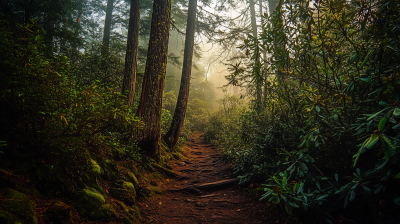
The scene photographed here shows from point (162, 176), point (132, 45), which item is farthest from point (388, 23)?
point (132, 45)

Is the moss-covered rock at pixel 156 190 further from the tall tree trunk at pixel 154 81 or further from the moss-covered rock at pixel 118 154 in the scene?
the tall tree trunk at pixel 154 81

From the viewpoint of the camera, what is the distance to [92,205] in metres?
2.55

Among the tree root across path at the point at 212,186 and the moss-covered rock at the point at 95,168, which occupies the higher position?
the moss-covered rock at the point at 95,168

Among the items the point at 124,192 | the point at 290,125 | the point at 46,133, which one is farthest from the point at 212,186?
the point at 46,133

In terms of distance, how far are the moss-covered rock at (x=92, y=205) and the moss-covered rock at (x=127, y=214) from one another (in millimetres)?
231

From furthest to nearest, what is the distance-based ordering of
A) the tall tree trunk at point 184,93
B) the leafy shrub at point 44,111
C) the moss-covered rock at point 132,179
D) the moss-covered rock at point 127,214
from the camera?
the tall tree trunk at point 184,93 < the moss-covered rock at point 132,179 < the moss-covered rock at point 127,214 < the leafy shrub at point 44,111

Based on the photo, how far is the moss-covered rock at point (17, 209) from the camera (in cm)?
161

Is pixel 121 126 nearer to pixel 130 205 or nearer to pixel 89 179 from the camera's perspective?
pixel 89 179

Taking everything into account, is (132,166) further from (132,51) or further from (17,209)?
(132,51)

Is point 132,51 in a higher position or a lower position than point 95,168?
higher

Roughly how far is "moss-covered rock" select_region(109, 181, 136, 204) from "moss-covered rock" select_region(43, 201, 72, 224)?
104 centimetres

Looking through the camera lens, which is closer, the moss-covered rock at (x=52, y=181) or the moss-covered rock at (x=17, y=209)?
the moss-covered rock at (x=17, y=209)

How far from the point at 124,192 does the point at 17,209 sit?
1758 mm

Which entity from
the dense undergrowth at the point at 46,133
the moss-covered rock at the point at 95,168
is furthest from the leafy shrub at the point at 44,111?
the moss-covered rock at the point at 95,168
